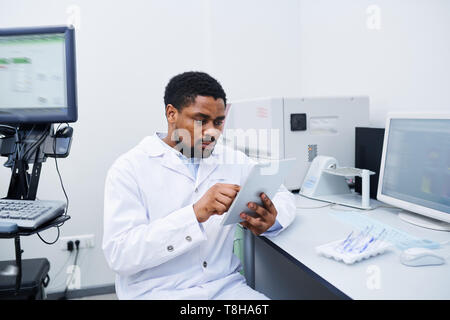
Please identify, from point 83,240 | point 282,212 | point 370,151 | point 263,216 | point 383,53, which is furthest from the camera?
point 83,240

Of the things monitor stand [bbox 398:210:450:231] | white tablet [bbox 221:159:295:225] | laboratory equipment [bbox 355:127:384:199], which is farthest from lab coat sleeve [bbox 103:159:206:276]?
laboratory equipment [bbox 355:127:384:199]

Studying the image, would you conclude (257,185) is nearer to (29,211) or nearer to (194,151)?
(194,151)

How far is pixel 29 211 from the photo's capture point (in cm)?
112

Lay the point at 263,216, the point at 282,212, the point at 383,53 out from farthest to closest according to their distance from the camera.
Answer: the point at 383,53 → the point at 282,212 → the point at 263,216

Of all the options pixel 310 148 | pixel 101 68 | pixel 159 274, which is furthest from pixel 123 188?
pixel 101 68

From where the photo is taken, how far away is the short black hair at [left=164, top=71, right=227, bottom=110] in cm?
124

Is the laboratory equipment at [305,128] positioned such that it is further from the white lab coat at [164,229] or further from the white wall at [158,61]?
the white lab coat at [164,229]

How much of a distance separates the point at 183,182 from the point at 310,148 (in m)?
0.81

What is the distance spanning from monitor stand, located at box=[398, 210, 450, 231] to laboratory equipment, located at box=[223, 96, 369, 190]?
500mm

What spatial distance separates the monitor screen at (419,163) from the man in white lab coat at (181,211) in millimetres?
424

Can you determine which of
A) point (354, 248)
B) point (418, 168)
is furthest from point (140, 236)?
point (418, 168)

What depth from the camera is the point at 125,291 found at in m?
1.14

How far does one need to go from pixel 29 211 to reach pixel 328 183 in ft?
4.07

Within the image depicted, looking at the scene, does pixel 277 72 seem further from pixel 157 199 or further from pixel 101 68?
pixel 157 199
